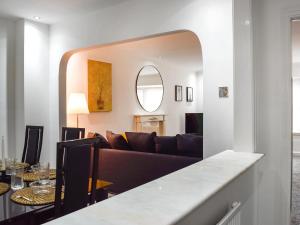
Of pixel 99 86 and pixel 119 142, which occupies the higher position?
pixel 99 86

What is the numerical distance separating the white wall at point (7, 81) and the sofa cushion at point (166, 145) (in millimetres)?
2421

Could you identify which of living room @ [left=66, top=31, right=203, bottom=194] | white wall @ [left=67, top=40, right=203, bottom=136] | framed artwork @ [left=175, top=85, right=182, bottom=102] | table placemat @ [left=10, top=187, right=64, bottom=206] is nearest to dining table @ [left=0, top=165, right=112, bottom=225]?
table placemat @ [left=10, top=187, right=64, bottom=206]

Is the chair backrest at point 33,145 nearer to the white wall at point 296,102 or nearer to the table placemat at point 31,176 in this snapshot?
the table placemat at point 31,176

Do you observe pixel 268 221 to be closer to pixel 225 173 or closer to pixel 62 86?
pixel 225 173

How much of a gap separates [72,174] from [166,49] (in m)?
4.81

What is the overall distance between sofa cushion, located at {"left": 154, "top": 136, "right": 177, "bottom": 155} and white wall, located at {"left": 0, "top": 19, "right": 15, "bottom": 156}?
242 centimetres

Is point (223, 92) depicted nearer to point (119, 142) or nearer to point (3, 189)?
point (119, 142)

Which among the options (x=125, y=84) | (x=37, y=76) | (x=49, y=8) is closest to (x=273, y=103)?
(x=49, y=8)

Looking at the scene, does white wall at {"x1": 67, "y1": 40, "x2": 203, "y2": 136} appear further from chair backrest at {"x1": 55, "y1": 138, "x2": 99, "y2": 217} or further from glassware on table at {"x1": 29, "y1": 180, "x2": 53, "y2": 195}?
chair backrest at {"x1": 55, "y1": 138, "x2": 99, "y2": 217}

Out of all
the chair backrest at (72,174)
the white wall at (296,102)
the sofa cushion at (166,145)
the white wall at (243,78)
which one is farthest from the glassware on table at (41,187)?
the white wall at (296,102)

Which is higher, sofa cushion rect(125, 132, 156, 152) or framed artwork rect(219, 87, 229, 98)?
framed artwork rect(219, 87, 229, 98)

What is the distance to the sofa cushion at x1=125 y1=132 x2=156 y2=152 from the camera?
12.5ft

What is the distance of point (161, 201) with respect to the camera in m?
1.01

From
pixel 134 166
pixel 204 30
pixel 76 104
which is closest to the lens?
pixel 204 30
